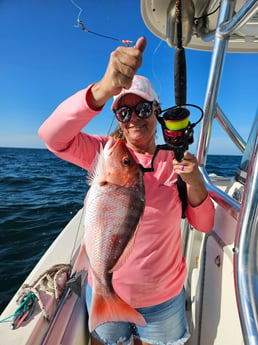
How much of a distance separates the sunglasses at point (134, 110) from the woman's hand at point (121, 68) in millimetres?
296

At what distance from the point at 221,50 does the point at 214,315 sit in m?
1.74

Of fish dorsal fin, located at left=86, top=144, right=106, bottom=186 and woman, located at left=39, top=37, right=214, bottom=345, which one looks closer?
fish dorsal fin, located at left=86, top=144, right=106, bottom=186

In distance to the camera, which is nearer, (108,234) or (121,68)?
(121,68)

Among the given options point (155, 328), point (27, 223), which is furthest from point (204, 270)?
point (27, 223)

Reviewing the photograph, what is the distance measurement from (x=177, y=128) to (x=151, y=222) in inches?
23.7

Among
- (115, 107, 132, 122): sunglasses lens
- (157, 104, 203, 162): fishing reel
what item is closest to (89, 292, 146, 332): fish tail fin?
(157, 104, 203, 162): fishing reel

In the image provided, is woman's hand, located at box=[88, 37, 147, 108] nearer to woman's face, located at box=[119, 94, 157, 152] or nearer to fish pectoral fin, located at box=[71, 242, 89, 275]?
woman's face, located at box=[119, 94, 157, 152]

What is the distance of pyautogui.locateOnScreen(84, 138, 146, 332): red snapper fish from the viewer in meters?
1.12

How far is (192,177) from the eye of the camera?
121 cm

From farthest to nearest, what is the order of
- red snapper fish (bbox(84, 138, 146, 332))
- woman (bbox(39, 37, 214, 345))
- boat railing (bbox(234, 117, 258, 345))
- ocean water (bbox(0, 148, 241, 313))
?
ocean water (bbox(0, 148, 241, 313))
woman (bbox(39, 37, 214, 345))
red snapper fish (bbox(84, 138, 146, 332))
boat railing (bbox(234, 117, 258, 345))

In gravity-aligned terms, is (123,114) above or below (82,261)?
above

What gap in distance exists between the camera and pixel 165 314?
4.59 feet

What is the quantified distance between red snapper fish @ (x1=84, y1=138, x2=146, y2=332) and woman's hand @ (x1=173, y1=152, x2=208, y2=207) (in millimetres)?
248

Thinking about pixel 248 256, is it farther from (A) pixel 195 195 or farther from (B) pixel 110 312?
(B) pixel 110 312
